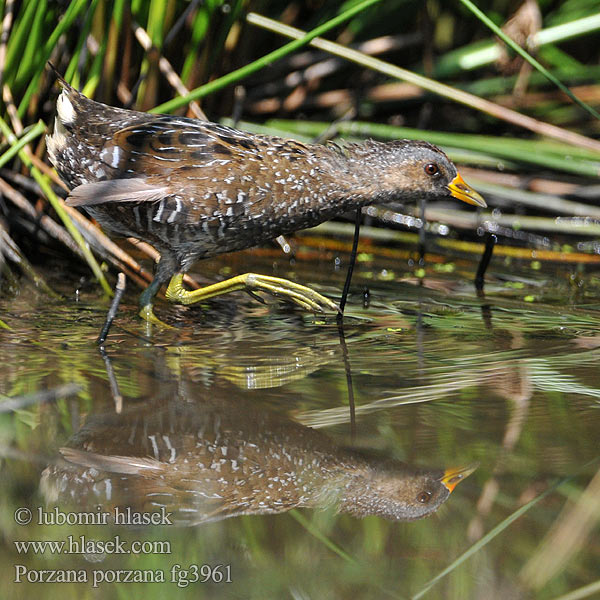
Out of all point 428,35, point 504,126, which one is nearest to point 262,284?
point 428,35

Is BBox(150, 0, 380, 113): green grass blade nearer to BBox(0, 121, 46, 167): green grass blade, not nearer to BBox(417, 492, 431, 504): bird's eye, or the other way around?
BBox(0, 121, 46, 167): green grass blade

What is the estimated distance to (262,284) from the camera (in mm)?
3875

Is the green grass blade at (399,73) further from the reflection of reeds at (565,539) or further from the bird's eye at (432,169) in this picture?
the reflection of reeds at (565,539)

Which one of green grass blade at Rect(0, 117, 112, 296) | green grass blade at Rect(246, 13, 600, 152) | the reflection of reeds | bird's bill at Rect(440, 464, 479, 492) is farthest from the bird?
the reflection of reeds

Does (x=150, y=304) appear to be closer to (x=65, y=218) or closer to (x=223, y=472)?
(x=65, y=218)

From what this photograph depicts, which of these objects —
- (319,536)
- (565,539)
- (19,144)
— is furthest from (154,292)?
(565,539)

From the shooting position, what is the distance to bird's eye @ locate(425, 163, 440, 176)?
13.2 feet

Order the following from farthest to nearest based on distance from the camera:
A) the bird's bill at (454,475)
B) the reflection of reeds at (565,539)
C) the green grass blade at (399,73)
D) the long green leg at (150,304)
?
1. the green grass blade at (399,73)
2. the long green leg at (150,304)
3. the bird's bill at (454,475)
4. the reflection of reeds at (565,539)

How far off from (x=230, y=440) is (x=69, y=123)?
6.19ft

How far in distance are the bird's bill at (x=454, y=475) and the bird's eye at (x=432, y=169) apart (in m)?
1.92

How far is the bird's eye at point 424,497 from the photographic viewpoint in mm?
2191

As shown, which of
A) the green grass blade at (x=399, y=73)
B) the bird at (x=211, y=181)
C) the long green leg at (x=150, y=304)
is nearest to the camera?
the bird at (x=211, y=181)

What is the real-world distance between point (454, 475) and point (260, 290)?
1.77m

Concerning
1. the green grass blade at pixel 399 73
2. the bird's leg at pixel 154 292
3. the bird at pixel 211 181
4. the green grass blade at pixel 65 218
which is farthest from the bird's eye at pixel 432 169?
the green grass blade at pixel 65 218
